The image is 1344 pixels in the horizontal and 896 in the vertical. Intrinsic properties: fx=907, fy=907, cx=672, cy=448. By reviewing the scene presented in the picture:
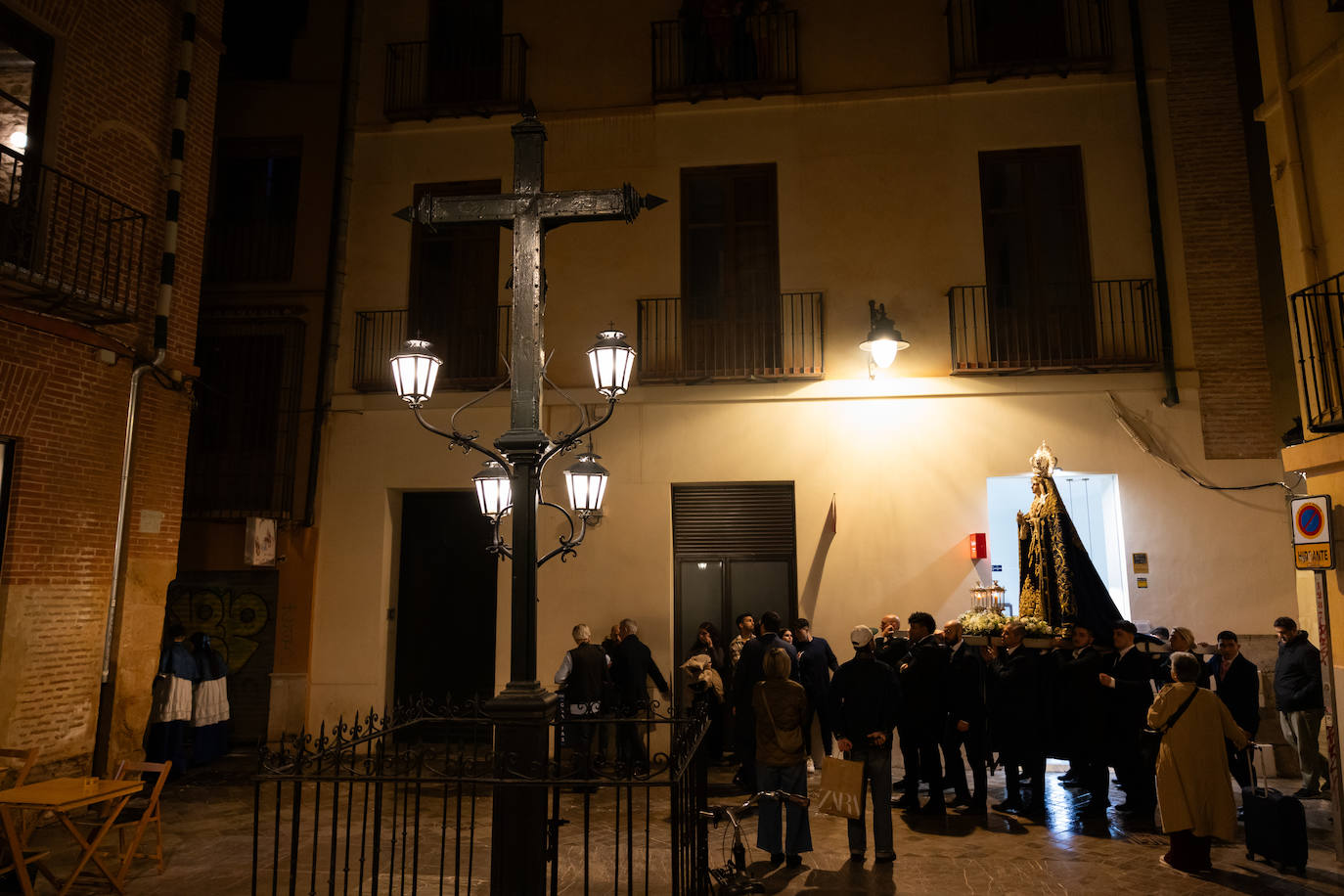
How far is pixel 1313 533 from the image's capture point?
739cm

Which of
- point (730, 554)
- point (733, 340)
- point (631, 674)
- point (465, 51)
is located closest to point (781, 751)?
point (631, 674)

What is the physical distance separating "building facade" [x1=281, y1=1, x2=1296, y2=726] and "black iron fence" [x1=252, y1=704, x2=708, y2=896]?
2360 millimetres

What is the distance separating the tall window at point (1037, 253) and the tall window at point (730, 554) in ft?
11.9

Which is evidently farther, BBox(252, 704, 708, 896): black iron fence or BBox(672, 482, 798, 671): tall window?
BBox(672, 482, 798, 671): tall window

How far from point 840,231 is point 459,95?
19.5 ft

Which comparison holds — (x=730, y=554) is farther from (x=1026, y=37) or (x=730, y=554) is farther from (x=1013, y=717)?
(x=1026, y=37)

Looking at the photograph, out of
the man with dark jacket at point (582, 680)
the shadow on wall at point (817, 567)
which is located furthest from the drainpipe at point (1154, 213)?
the man with dark jacket at point (582, 680)

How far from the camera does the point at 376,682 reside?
38.8 feet

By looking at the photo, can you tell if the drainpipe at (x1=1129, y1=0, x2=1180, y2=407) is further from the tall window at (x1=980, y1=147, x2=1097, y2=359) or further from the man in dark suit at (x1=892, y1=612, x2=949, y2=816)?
the man in dark suit at (x1=892, y1=612, x2=949, y2=816)

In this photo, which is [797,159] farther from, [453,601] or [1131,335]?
[453,601]

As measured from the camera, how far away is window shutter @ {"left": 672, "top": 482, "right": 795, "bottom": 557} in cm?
1177

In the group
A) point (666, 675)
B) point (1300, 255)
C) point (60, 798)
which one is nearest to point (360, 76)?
point (666, 675)

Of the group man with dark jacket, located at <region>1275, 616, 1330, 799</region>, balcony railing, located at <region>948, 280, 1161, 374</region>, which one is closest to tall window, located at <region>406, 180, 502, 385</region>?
balcony railing, located at <region>948, 280, 1161, 374</region>

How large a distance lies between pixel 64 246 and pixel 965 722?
928cm
